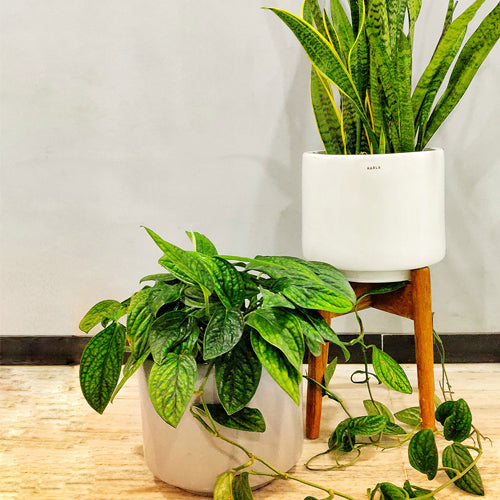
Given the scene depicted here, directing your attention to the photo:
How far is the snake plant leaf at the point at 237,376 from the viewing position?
3.13ft

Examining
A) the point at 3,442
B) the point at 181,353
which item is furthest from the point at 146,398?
the point at 3,442

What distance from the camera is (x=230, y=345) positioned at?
934 mm

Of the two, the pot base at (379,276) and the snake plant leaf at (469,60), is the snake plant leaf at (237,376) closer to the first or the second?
the pot base at (379,276)

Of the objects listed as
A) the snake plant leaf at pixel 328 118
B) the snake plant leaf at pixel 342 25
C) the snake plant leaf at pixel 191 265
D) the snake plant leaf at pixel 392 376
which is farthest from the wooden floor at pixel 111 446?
the snake plant leaf at pixel 342 25

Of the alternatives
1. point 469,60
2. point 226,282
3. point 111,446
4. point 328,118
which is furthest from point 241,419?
point 469,60

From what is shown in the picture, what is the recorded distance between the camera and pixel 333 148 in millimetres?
1278

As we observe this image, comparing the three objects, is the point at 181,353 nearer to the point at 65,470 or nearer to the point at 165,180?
→ the point at 65,470

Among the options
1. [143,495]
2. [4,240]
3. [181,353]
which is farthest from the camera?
[4,240]

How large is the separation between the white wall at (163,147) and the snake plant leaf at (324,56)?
0.40m

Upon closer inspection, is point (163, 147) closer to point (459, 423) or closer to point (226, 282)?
point (226, 282)

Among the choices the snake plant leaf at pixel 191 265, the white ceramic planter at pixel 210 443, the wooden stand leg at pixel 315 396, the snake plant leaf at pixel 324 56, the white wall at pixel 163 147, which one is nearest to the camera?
the snake plant leaf at pixel 191 265

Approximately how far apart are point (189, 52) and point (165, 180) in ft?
0.97

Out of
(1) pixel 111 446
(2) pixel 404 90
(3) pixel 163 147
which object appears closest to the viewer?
(2) pixel 404 90

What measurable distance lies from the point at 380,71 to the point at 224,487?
28.1 inches
